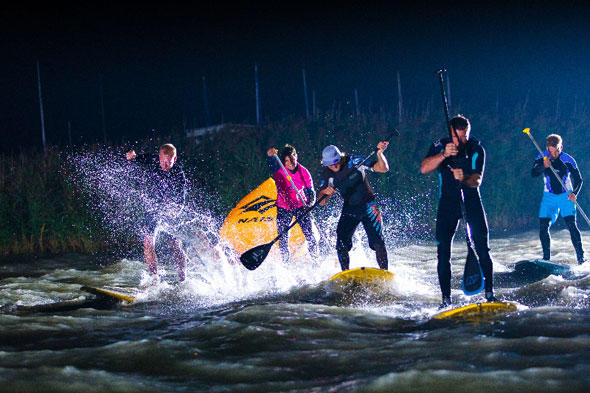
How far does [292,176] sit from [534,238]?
271 inches

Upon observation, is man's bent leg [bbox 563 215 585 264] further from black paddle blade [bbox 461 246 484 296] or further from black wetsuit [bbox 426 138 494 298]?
black paddle blade [bbox 461 246 484 296]

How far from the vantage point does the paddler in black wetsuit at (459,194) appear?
5.37 metres

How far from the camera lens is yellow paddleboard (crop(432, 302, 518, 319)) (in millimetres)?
5020

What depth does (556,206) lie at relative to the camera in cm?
864

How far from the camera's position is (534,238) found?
1258 centimetres

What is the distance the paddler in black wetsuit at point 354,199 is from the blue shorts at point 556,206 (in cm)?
308

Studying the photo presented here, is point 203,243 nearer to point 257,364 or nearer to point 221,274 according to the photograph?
point 221,274

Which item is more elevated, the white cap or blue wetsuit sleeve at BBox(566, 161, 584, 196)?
the white cap

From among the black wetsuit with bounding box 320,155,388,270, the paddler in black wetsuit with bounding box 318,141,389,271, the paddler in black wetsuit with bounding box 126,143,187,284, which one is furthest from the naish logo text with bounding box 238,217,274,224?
the black wetsuit with bounding box 320,155,388,270

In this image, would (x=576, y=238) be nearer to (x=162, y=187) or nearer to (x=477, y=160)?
(x=477, y=160)

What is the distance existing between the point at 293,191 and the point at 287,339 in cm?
323

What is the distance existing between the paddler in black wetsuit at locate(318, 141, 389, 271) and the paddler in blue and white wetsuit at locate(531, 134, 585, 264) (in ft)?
9.49

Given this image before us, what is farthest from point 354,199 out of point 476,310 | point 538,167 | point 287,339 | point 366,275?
point 538,167

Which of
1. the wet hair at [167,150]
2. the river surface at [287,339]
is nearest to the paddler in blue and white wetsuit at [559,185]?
the river surface at [287,339]
